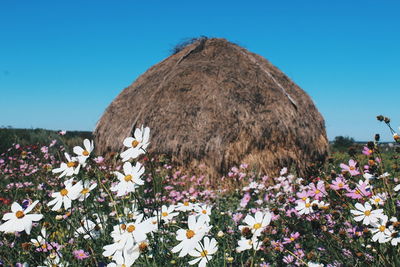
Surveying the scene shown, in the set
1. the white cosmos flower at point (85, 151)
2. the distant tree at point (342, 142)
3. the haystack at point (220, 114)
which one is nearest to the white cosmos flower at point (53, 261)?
Result: the white cosmos flower at point (85, 151)

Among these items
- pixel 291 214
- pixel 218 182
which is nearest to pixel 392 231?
pixel 291 214

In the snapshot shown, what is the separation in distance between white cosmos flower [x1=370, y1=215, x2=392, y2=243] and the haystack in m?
4.06

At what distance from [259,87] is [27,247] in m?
5.74

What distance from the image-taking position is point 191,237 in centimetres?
139

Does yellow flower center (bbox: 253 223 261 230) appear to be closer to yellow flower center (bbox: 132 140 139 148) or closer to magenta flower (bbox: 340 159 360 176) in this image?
yellow flower center (bbox: 132 140 139 148)

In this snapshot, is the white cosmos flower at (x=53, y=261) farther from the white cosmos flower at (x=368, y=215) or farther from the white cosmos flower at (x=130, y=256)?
the white cosmos flower at (x=368, y=215)

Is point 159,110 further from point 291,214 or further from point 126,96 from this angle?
point 291,214

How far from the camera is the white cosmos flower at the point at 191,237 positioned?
4.26ft

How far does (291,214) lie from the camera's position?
8.70ft

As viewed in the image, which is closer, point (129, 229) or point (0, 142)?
point (129, 229)

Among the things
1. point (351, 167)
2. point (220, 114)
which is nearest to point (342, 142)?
point (220, 114)

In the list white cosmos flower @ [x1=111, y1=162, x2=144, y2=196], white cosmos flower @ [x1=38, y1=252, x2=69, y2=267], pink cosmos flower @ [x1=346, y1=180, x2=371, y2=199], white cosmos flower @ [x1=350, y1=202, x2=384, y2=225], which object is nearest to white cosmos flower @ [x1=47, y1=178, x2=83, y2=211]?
white cosmos flower @ [x1=111, y1=162, x2=144, y2=196]

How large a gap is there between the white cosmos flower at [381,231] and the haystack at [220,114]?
4062mm

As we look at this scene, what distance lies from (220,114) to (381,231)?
185 inches
